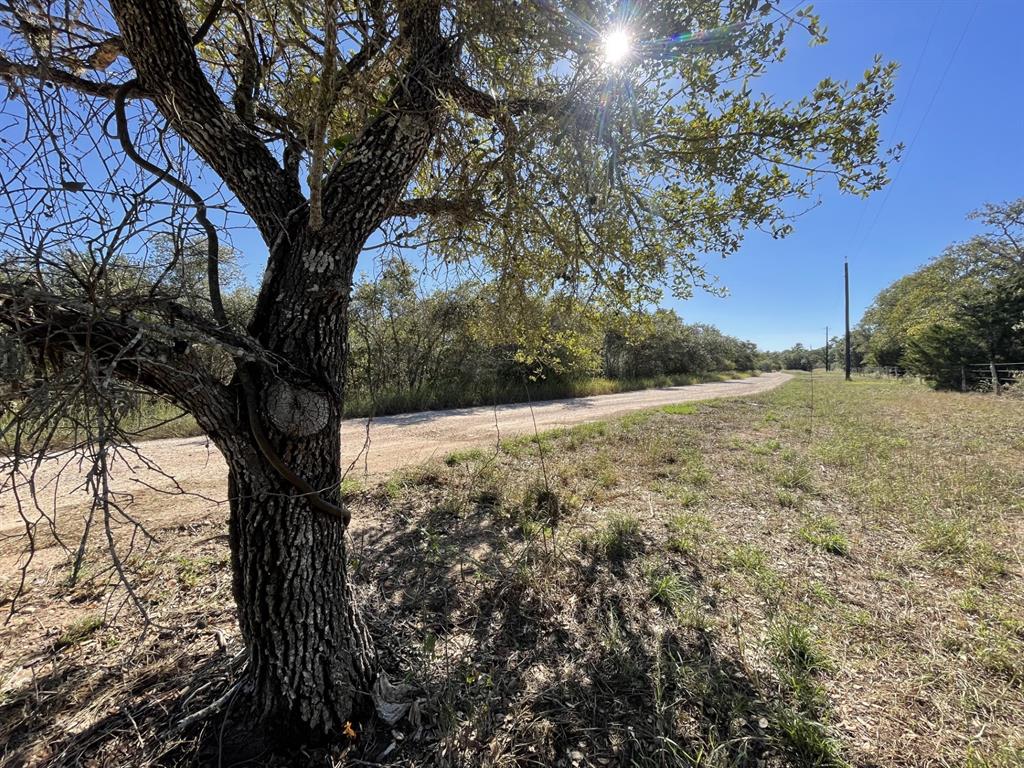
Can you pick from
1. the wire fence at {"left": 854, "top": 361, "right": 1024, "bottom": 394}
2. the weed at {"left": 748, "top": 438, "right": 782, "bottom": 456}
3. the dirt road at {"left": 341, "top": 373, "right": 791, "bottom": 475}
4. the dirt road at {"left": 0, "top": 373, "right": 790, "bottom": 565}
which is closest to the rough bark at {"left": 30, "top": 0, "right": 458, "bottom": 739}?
the dirt road at {"left": 0, "top": 373, "right": 790, "bottom": 565}

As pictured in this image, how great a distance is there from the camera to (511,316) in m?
4.22

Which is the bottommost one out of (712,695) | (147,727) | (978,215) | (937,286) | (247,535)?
(712,695)

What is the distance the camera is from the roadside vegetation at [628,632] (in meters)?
1.62

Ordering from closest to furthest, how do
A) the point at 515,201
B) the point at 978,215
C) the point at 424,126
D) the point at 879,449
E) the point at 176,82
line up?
the point at 176,82 < the point at 424,126 < the point at 515,201 < the point at 879,449 < the point at 978,215

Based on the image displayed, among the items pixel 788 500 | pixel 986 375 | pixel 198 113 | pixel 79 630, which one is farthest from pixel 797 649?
pixel 986 375

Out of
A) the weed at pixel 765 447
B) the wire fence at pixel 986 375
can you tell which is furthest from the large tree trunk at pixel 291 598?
the wire fence at pixel 986 375

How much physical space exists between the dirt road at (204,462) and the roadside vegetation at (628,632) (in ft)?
2.29

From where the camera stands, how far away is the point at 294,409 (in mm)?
1499

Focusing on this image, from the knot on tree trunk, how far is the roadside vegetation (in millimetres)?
1302

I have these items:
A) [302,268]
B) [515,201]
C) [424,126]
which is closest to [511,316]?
[515,201]

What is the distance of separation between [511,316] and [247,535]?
313 centimetres

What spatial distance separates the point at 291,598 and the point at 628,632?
5.85 ft

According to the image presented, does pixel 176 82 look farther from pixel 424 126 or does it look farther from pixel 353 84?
pixel 424 126

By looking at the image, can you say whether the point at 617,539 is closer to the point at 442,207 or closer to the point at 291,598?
the point at 291,598
